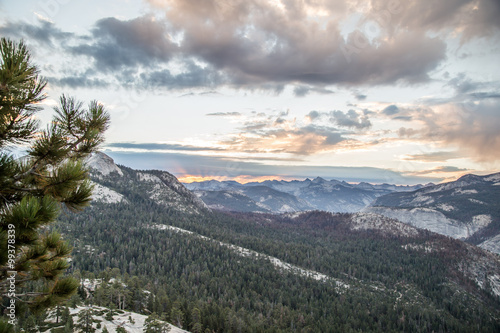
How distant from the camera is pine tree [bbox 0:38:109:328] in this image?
7512mm

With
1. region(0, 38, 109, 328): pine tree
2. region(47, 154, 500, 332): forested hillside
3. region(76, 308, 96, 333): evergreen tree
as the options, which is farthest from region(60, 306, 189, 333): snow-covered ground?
region(0, 38, 109, 328): pine tree

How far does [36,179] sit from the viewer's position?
9078 millimetres

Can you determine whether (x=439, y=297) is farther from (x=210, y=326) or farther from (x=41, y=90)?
(x=41, y=90)

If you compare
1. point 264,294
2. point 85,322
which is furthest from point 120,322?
point 264,294

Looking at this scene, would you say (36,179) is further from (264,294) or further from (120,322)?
(264,294)

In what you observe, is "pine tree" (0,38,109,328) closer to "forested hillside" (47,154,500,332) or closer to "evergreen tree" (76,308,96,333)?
"evergreen tree" (76,308,96,333)

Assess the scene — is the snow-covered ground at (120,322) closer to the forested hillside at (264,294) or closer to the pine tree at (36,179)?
the forested hillside at (264,294)

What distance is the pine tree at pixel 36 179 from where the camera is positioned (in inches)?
296

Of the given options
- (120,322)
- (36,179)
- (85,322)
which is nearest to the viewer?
(36,179)

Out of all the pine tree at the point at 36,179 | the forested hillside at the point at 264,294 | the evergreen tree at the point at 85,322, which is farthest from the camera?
the forested hillside at the point at 264,294

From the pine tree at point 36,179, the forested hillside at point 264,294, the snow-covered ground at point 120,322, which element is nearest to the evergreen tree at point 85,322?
the snow-covered ground at point 120,322

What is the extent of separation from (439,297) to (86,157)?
9259 inches

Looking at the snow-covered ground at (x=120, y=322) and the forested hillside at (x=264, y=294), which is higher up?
the snow-covered ground at (x=120, y=322)

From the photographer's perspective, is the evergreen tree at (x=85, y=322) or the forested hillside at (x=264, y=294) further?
the forested hillside at (x=264, y=294)
